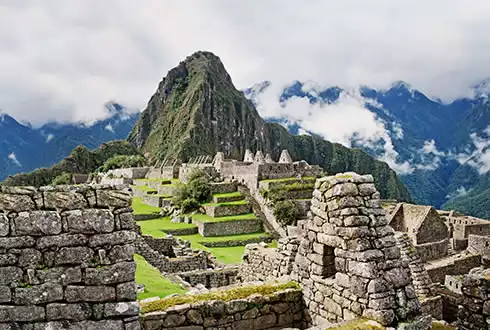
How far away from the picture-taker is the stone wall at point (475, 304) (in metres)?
6.16

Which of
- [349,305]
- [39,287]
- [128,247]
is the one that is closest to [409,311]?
[349,305]

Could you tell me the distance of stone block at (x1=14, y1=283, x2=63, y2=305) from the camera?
3666 millimetres

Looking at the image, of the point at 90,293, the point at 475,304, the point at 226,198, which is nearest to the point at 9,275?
the point at 90,293

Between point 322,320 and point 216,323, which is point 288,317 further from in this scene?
point 216,323

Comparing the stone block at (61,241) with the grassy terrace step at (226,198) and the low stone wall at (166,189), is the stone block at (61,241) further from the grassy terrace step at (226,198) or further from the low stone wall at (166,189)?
the low stone wall at (166,189)

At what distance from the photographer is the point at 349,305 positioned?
499 cm

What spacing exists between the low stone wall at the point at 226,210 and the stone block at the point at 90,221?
36.1 metres

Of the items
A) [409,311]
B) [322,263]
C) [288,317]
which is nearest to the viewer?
[409,311]

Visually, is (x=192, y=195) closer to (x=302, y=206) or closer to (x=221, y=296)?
(x=302, y=206)

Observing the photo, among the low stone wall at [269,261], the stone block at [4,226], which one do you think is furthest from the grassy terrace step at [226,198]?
the stone block at [4,226]

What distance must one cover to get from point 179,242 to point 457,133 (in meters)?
115

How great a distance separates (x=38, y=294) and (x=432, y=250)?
29.1 m

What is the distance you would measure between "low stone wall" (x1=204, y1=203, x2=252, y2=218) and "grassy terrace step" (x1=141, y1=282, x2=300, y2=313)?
3388cm

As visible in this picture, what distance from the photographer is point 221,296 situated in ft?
18.9
